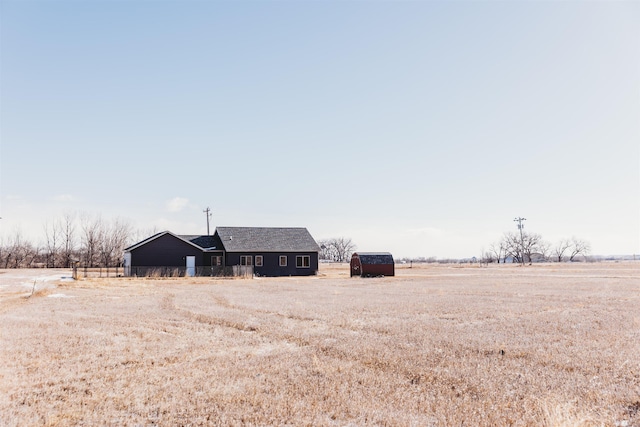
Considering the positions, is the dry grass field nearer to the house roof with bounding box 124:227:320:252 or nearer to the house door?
the house door

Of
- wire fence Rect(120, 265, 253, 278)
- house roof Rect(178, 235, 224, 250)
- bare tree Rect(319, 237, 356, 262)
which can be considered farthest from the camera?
bare tree Rect(319, 237, 356, 262)

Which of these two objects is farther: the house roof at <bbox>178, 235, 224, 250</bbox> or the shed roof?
the shed roof

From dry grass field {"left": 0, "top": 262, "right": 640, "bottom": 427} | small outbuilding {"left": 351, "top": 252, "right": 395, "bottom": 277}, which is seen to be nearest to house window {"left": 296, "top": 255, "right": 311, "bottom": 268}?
small outbuilding {"left": 351, "top": 252, "right": 395, "bottom": 277}

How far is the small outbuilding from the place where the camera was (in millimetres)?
52156

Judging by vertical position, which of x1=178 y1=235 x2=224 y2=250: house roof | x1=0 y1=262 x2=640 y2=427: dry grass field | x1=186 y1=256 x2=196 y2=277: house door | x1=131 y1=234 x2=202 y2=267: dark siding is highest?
x1=178 y1=235 x2=224 y2=250: house roof

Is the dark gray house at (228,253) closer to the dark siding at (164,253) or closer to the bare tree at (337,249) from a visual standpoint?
the dark siding at (164,253)

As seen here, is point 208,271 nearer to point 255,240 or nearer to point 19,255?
point 255,240

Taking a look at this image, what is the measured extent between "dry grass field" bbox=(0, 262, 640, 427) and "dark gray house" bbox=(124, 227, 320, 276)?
2905 centimetres

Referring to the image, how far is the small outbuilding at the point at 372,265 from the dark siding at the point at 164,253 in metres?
18.6

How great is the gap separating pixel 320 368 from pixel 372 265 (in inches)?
1717

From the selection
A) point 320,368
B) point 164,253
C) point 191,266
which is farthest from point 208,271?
point 320,368

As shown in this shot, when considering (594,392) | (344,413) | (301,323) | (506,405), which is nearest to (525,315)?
(301,323)

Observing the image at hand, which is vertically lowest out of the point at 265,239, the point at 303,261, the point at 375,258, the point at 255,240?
the point at 303,261

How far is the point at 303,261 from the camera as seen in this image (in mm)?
53281
